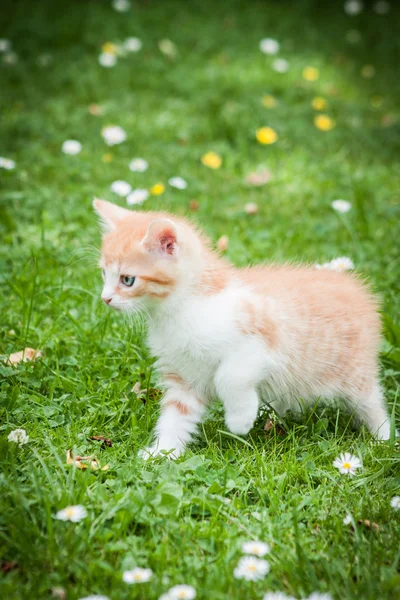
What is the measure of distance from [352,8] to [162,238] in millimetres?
5803

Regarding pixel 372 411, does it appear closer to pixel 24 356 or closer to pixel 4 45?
pixel 24 356

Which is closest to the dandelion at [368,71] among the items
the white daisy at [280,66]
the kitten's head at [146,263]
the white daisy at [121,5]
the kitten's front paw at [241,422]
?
the white daisy at [280,66]

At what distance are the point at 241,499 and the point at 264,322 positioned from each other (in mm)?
600

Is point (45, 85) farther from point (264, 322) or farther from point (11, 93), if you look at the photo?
point (264, 322)

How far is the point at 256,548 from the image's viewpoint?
1.95m

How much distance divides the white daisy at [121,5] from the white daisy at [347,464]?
Answer: 17.5 feet

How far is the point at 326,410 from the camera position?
274 centimetres

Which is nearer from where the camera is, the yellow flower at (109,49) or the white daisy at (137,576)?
the white daisy at (137,576)

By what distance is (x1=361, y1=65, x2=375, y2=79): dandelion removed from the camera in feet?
20.0

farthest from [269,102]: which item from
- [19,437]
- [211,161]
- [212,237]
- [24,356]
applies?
[19,437]

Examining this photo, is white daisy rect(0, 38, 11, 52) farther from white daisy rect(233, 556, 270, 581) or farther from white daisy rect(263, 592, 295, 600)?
white daisy rect(263, 592, 295, 600)

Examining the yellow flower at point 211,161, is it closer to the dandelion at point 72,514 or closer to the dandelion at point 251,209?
the dandelion at point 251,209

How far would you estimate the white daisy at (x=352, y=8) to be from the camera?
7.16m

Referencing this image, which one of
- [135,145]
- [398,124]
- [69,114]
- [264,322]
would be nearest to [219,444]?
[264,322]
